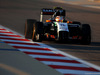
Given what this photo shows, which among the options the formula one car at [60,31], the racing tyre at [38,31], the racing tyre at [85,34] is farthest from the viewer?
the racing tyre at [38,31]

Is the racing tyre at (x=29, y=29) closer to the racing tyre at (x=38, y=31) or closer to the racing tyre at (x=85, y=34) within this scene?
the racing tyre at (x=38, y=31)

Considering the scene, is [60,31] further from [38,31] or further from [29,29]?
[29,29]

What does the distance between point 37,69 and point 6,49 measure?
2.79m

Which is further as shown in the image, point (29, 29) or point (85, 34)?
point (29, 29)

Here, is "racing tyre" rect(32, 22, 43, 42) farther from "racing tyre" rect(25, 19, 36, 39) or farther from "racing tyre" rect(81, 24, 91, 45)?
"racing tyre" rect(81, 24, 91, 45)

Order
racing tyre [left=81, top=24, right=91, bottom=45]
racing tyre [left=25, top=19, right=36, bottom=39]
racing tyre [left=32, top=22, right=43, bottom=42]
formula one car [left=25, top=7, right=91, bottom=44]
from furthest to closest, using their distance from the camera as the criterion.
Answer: racing tyre [left=25, top=19, right=36, bottom=39] < racing tyre [left=32, top=22, right=43, bottom=42] < racing tyre [left=81, top=24, right=91, bottom=45] < formula one car [left=25, top=7, right=91, bottom=44]

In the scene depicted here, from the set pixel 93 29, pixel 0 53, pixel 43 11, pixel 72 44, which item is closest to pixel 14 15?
pixel 93 29

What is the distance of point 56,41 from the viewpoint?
40.9 ft

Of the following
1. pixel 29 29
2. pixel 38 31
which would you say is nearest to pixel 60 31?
pixel 38 31

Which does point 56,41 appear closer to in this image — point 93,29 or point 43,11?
point 43,11

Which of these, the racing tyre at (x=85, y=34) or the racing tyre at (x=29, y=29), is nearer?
the racing tyre at (x=85, y=34)

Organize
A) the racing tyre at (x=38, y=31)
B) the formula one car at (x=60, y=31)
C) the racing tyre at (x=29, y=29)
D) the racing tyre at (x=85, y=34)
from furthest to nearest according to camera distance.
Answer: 1. the racing tyre at (x=29, y=29)
2. the racing tyre at (x=38, y=31)
3. the racing tyre at (x=85, y=34)
4. the formula one car at (x=60, y=31)

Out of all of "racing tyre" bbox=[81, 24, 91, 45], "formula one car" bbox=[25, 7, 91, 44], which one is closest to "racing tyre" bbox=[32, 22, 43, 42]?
"formula one car" bbox=[25, 7, 91, 44]

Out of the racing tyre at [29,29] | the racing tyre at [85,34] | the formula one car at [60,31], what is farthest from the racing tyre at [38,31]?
the racing tyre at [85,34]
